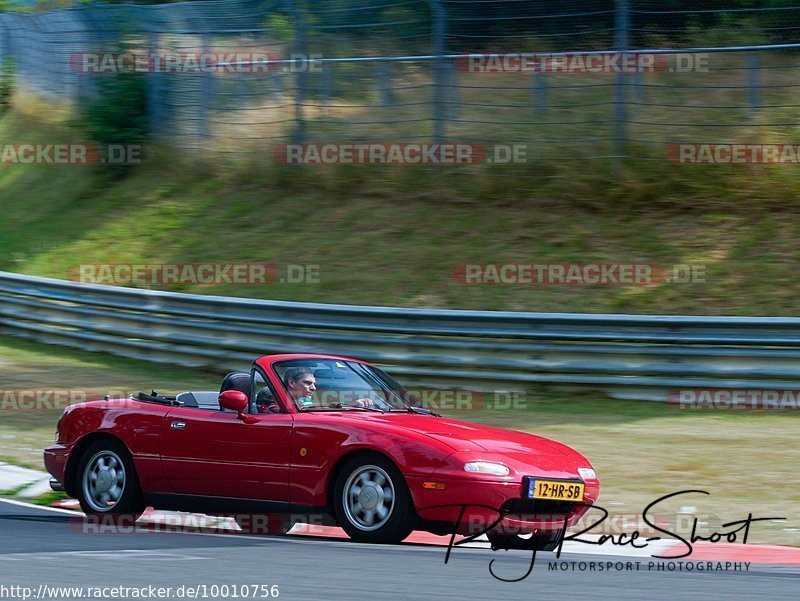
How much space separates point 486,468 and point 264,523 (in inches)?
76.5

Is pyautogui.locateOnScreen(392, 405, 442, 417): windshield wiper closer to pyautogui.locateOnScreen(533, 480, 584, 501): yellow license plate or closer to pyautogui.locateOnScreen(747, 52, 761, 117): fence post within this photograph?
pyautogui.locateOnScreen(533, 480, 584, 501): yellow license plate

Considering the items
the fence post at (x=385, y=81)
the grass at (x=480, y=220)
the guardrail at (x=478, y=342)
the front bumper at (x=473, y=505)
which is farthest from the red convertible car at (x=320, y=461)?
the fence post at (x=385, y=81)

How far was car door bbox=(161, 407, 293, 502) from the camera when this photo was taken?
301 inches

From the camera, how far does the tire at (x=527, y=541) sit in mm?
7336

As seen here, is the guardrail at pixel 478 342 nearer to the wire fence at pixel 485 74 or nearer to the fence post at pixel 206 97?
the wire fence at pixel 485 74

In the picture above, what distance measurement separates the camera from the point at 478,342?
45.2ft

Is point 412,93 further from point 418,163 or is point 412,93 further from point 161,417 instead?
point 161,417

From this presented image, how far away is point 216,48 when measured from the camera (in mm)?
20672

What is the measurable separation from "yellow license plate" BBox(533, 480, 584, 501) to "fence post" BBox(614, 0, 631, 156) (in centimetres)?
1007

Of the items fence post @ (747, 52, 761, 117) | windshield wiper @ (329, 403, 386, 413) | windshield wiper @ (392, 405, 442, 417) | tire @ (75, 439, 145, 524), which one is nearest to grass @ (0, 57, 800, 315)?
fence post @ (747, 52, 761, 117)

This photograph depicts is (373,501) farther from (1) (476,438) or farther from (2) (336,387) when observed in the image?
(2) (336,387)

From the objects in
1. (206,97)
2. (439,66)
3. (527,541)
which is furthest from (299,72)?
(527,541)

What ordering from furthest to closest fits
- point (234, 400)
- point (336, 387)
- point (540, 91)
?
point (540, 91) → point (336, 387) → point (234, 400)

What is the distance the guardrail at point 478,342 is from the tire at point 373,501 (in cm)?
633
